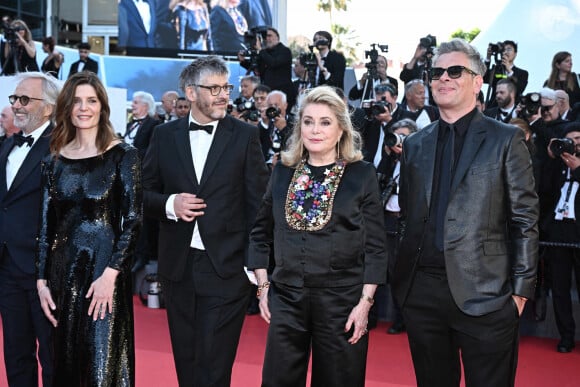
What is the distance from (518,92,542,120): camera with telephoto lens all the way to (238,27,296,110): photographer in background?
3.21 meters

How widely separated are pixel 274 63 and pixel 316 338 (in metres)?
6.15

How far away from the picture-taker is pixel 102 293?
3170 mm

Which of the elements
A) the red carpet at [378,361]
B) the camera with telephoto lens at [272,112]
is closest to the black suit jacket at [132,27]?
the camera with telephoto lens at [272,112]

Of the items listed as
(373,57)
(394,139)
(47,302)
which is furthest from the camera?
(373,57)

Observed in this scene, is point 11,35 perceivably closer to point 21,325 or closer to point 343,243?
point 21,325

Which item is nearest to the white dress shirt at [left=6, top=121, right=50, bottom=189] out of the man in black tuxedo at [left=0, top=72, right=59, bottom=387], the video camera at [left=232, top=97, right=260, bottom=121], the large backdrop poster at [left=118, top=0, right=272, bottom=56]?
the man in black tuxedo at [left=0, top=72, right=59, bottom=387]

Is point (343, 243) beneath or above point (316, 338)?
above

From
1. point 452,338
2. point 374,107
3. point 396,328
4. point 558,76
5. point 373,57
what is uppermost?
point 373,57

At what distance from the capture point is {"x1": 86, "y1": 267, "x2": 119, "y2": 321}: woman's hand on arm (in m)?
3.17

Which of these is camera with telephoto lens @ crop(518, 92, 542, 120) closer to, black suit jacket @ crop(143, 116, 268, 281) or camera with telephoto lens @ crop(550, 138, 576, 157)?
camera with telephoto lens @ crop(550, 138, 576, 157)

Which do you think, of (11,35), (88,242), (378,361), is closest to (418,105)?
(378,361)

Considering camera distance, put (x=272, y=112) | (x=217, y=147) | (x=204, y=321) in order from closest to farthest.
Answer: (x=204, y=321) < (x=217, y=147) < (x=272, y=112)

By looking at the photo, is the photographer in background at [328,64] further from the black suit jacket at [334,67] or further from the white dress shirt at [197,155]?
the white dress shirt at [197,155]

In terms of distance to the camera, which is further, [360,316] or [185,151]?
[185,151]
